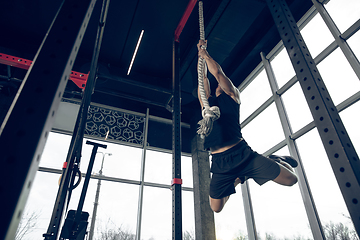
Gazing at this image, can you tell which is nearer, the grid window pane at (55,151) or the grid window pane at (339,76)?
the grid window pane at (339,76)

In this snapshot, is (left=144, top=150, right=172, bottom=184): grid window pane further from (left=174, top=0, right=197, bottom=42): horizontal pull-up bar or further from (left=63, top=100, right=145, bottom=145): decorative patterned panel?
(left=174, top=0, right=197, bottom=42): horizontal pull-up bar

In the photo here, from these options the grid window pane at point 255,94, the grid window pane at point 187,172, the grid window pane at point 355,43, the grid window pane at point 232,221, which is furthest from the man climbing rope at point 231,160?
the grid window pane at point 187,172

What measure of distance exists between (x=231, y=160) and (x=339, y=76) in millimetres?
2830

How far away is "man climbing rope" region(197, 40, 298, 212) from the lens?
1.72m

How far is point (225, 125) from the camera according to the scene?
190 centimetres

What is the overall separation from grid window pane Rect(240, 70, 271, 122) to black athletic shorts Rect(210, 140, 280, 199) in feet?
10.8

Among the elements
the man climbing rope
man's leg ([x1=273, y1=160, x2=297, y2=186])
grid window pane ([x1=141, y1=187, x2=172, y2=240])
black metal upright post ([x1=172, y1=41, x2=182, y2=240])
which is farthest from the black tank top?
grid window pane ([x1=141, y1=187, x2=172, y2=240])

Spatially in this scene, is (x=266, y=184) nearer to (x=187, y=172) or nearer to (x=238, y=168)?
(x=187, y=172)

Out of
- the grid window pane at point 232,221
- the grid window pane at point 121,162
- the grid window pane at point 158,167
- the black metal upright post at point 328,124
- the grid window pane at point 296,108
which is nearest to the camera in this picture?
the black metal upright post at point 328,124

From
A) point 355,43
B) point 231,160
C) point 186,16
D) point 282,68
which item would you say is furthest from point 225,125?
point 282,68

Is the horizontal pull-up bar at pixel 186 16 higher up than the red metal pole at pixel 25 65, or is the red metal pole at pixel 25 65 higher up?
the horizontal pull-up bar at pixel 186 16

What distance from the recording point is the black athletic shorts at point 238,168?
5.56ft

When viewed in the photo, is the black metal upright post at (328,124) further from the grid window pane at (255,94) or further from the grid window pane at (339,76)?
the grid window pane at (255,94)

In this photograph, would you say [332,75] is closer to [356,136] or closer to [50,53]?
[356,136]
